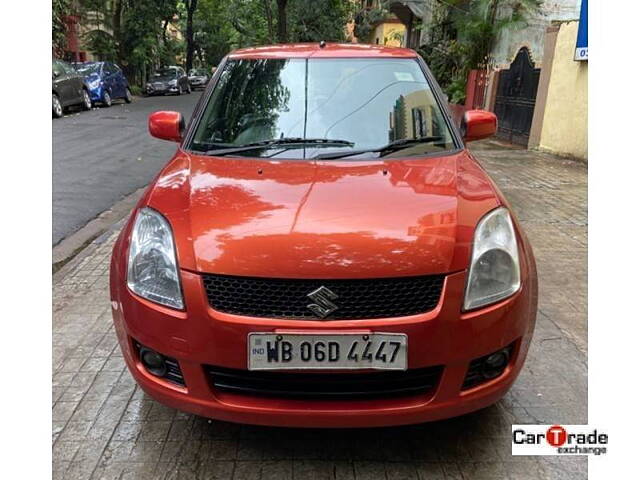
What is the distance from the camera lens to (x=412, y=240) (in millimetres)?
2164

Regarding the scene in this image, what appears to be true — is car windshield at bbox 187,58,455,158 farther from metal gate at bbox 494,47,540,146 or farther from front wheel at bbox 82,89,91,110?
front wheel at bbox 82,89,91,110

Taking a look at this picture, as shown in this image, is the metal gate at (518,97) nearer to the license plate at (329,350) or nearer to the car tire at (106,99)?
the license plate at (329,350)

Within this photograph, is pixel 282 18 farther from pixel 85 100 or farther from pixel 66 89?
pixel 66 89

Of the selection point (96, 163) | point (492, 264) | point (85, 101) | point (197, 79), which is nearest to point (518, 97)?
point (96, 163)

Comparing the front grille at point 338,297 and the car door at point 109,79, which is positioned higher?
the car door at point 109,79

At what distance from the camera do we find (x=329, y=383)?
216 cm

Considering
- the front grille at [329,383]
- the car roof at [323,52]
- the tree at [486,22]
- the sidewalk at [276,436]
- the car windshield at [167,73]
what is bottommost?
the sidewalk at [276,436]

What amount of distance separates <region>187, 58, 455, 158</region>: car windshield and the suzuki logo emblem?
1.05 metres

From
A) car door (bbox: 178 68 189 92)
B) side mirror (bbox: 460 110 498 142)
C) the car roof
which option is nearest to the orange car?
side mirror (bbox: 460 110 498 142)

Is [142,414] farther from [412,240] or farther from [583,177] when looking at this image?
[583,177]

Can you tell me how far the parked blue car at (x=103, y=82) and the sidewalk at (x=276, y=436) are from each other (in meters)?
17.2

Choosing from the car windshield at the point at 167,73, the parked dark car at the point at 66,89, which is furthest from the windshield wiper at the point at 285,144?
the car windshield at the point at 167,73

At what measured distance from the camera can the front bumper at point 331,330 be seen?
6.84ft
